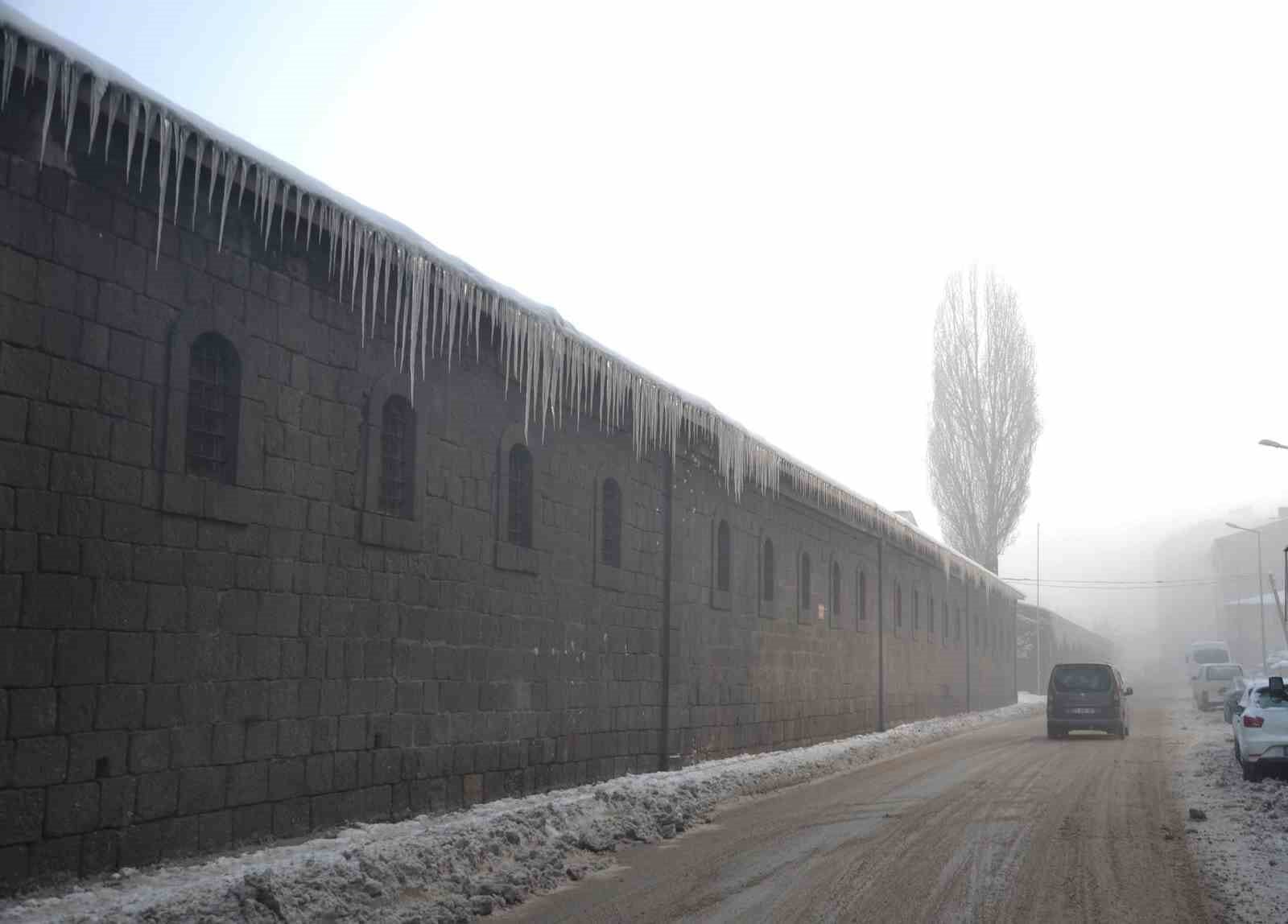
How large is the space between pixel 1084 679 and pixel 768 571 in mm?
10171

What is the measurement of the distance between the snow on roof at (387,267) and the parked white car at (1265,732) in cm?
798

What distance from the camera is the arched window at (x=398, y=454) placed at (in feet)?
36.0

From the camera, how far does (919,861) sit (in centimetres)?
969

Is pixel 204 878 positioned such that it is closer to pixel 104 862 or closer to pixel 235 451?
pixel 104 862

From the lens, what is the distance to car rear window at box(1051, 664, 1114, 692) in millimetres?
27172

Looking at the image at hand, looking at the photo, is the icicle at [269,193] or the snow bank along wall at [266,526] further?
the icicle at [269,193]

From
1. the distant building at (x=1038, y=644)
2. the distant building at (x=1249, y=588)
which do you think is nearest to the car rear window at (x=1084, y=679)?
the distant building at (x=1038, y=644)

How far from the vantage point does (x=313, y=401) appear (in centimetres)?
990

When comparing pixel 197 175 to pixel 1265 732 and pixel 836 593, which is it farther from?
pixel 836 593

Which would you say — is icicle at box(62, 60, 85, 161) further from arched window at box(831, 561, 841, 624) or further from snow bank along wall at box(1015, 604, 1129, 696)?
snow bank along wall at box(1015, 604, 1129, 696)

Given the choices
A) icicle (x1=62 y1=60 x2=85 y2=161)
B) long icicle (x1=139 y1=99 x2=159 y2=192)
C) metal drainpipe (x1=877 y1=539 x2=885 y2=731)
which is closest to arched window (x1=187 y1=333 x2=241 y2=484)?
long icicle (x1=139 y1=99 x2=159 y2=192)

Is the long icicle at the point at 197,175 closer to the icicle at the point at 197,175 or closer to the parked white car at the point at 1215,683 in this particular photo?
the icicle at the point at 197,175

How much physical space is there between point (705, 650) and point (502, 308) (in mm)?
7659

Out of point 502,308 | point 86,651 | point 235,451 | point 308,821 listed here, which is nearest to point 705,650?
point 502,308
